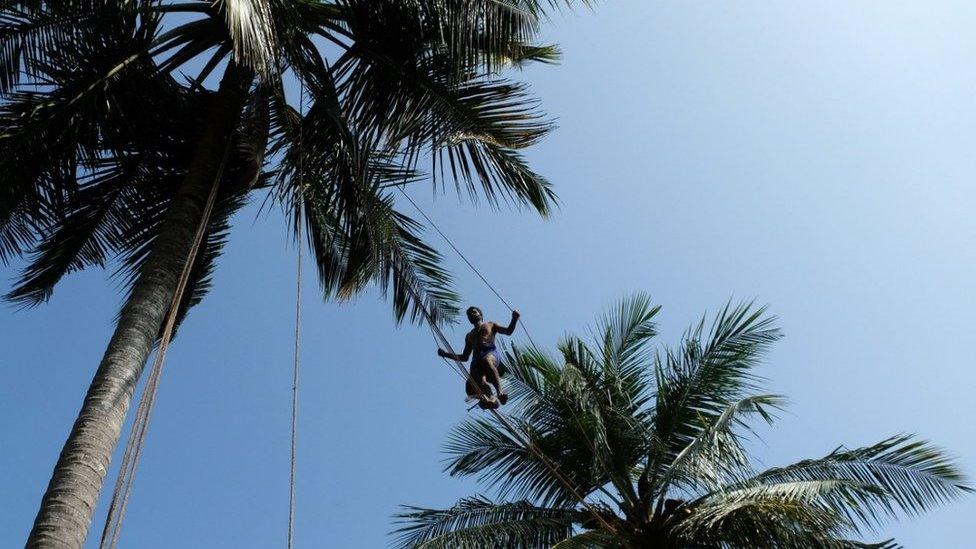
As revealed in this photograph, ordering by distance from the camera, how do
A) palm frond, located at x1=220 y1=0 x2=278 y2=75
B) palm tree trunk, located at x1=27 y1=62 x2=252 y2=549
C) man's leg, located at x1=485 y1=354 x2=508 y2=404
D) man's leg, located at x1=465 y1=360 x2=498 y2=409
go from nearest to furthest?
palm tree trunk, located at x1=27 y1=62 x2=252 y2=549 < palm frond, located at x1=220 y1=0 x2=278 y2=75 < man's leg, located at x1=465 y1=360 x2=498 y2=409 < man's leg, located at x1=485 y1=354 x2=508 y2=404

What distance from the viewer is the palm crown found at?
8.09 metres

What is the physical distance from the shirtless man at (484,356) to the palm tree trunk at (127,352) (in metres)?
3.06

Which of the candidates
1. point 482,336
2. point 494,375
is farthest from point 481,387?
point 482,336

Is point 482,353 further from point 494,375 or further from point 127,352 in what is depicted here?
point 127,352

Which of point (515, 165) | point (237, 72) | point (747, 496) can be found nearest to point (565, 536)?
point (747, 496)

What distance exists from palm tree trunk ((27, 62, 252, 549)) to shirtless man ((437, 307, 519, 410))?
121 inches

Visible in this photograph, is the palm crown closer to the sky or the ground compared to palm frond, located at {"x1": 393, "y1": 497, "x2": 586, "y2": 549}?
closer to the sky

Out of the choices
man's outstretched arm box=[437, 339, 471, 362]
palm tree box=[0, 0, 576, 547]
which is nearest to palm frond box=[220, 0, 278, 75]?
palm tree box=[0, 0, 576, 547]

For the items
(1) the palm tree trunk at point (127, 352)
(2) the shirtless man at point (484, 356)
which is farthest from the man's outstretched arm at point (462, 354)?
(1) the palm tree trunk at point (127, 352)

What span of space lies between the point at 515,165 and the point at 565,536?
4080 millimetres

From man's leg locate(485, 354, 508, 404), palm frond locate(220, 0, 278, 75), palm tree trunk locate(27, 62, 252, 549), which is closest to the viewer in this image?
palm tree trunk locate(27, 62, 252, 549)

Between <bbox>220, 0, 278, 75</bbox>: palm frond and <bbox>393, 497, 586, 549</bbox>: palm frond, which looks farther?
<bbox>393, 497, 586, 549</bbox>: palm frond

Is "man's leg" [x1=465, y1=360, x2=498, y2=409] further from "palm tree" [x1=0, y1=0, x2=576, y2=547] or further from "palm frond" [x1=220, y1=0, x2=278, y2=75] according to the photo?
"palm frond" [x1=220, y1=0, x2=278, y2=75]

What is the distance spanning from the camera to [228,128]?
28.5 feet
